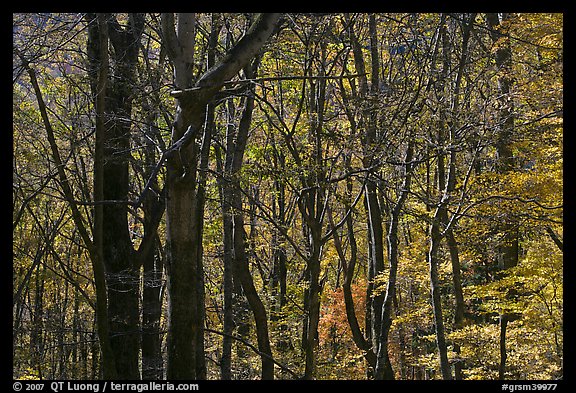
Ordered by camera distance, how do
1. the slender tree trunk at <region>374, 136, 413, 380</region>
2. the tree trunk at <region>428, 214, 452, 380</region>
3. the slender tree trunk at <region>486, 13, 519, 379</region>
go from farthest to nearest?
1. the tree trunk at <region>428, 214, 452, 380</region>
2. the slender tree trunk at <region>374, 136, 413, 380</region>
3. the slender tree trunk at <region>486, 13, 519, 379</region>

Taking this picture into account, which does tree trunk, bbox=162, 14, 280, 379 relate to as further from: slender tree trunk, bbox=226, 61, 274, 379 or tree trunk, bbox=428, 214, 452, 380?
tree trunk, bbox=428, 214, 452, 380

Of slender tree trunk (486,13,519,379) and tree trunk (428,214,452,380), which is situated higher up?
slender tree trunk (486,13,519,379)

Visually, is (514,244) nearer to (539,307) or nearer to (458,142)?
(539,307)

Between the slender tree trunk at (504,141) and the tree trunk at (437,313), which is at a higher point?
the slender tree trunk at (504,141)

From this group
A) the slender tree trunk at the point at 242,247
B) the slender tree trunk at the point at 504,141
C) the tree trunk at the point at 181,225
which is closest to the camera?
the tree trunk at the point at 181,225

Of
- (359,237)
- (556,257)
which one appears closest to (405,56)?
(556,257)

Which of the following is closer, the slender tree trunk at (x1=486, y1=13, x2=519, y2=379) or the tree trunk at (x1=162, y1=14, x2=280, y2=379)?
the tree trunk at (x1=162, y1=14, x2=280, y2=379)

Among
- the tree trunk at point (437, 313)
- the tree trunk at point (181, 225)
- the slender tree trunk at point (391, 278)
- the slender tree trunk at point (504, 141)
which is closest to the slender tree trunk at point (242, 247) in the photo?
the slender tree trunk at point (391, 278)

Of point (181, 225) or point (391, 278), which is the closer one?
point (181, 225)

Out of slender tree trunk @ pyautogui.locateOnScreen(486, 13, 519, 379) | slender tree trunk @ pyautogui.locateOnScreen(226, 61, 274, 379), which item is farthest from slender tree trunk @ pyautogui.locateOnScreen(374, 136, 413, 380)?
slender tree trunk @ pyautogui.locateOnScreen(226, 61, 274, 379)

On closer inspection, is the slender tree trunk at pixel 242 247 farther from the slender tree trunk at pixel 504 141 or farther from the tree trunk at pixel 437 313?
the slender tree trunk at pixel 504 141

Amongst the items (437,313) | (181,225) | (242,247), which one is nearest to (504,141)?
(437,313)

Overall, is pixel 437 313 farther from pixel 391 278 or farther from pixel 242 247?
pixel 242 247

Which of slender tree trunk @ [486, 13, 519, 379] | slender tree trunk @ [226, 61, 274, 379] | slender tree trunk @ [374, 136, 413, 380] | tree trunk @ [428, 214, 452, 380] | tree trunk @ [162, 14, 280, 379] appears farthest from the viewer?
tree trunk @ [428, 214, 452, 380]
